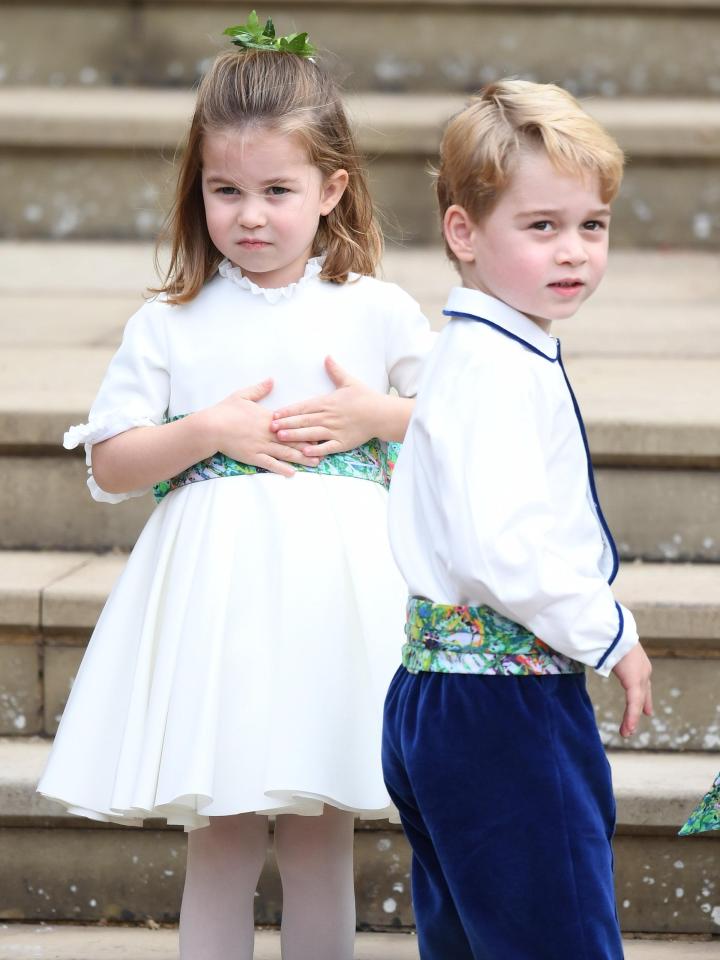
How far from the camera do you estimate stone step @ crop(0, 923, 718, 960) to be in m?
1.93

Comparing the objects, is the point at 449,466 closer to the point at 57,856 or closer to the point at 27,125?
the point at 57,856

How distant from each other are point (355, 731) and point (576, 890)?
1.26ft

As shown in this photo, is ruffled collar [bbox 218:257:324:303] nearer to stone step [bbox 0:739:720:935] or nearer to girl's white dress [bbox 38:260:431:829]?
girl's white dress [bbox 38:260:431:829]

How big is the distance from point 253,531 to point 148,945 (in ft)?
2.30

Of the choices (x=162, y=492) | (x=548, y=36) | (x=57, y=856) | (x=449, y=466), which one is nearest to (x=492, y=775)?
(x=449, y=466)

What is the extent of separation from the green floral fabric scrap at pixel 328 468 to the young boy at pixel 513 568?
0.30 meters

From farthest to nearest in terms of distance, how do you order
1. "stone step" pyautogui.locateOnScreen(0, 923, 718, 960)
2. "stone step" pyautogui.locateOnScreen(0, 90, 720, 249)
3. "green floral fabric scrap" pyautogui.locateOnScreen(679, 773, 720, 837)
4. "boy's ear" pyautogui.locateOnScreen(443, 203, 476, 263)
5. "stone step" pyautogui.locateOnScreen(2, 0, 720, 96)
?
"stone step" pyautogui.locateOnScreen(2, 0, 720, 96), "stone step" pyautogui.locateOnScreen(0, 90, 720, 249), "stone step" pyautogui.locateOnScreen(0, 923, 718, 960), "green floral fabric scrap" pyautogui.locateOnScreen(679, 773, 720, 837), "boy's ear" pyautogui.locateOnScreen(443, 203, 476, 263)

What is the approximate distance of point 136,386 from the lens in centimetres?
172

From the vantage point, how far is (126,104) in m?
3.59

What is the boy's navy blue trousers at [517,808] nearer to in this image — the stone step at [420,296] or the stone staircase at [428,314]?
the stone staircase at [428,314]

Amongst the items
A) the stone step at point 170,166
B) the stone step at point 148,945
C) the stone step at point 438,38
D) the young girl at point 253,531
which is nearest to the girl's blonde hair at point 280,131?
the young girl at point 253,531

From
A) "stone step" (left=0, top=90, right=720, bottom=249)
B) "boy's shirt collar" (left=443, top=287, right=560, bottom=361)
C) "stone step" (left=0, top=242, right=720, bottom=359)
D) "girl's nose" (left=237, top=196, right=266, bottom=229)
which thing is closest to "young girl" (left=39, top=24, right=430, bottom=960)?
"girl's nose" (left=237, top=196, right=266, bottom=229)

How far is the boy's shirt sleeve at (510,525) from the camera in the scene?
1306 millimetres

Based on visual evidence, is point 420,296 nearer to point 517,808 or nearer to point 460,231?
point 460,231
